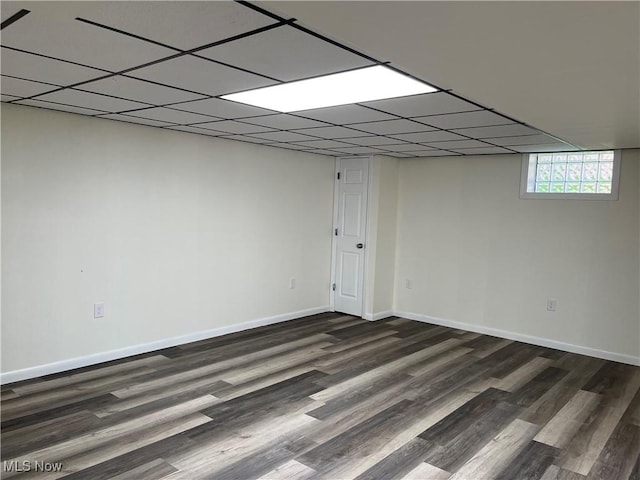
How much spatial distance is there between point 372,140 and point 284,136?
0.82 meters

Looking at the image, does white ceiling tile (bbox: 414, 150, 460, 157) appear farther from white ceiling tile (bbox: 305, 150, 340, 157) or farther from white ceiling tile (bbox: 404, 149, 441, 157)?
white ceiling tile (bbox: 305, 150, 340, 157)

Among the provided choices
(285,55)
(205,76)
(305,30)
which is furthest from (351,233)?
(305,30)

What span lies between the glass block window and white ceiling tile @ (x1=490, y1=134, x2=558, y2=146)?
913 millimetres

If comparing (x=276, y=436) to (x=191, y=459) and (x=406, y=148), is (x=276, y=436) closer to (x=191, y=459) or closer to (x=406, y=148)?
(x=191, y=459)

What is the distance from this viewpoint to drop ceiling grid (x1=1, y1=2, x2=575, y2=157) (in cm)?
169

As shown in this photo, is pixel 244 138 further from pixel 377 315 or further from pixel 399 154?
pixel 377 315

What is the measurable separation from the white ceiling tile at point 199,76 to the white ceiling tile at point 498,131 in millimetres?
1871

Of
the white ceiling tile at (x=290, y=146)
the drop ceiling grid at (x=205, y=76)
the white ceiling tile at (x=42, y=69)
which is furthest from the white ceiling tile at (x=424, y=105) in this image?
the white ceiling tile at (x=290, y=146)

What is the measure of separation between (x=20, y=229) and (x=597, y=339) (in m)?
5.31

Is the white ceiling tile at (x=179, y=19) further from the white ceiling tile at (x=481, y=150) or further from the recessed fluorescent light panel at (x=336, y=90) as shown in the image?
the white ceiling tile at (x=481, y=150)

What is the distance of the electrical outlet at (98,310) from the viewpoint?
3.98 metres

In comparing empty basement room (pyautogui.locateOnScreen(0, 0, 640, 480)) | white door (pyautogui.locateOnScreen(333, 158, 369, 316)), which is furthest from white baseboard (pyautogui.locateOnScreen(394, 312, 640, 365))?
white door (pyautogui.locateOnScreen(333, 158, 369, 316))

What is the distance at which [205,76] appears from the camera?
238cm

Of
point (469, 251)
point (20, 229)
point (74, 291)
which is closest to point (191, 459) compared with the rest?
point (74, 291)
